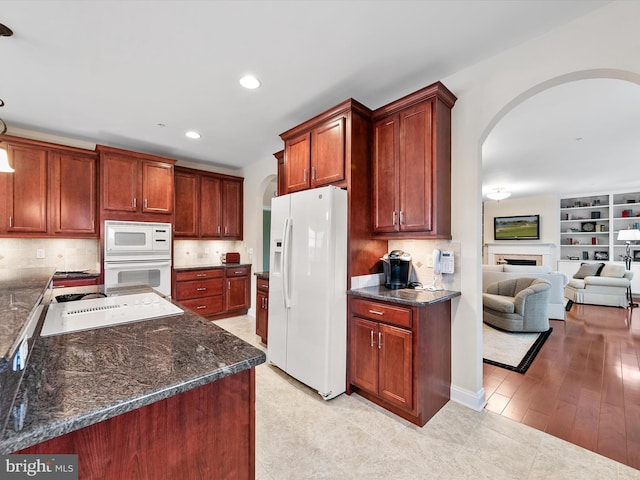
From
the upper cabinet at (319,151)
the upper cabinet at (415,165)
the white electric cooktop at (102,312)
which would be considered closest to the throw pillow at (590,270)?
the upper cabinet at (415,165)

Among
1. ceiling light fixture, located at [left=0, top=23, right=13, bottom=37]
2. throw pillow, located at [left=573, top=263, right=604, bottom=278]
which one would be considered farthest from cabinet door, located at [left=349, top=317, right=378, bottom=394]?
throw pillow, located at [left=573, top=263, right=604, bottom=278]

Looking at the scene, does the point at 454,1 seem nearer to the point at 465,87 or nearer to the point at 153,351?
the point at 465,87

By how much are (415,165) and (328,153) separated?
78 centimetres

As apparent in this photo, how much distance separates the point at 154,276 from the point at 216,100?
8.17ft

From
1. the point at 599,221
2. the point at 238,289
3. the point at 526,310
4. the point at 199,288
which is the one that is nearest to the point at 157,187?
the point at 199,288

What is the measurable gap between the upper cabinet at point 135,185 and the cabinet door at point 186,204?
38cm

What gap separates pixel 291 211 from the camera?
8.75 feet

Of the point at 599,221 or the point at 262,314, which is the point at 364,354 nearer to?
the point at 262,314

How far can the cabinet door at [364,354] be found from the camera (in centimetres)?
224

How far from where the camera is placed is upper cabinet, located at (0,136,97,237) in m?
3.16

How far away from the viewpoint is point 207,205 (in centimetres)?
474

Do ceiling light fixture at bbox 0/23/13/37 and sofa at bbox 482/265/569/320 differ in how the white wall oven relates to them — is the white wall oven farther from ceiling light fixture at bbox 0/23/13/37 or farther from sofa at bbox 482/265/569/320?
sofa at bbox 482/265/569/320

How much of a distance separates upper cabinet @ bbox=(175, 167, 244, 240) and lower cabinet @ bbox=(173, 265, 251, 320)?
66 cm

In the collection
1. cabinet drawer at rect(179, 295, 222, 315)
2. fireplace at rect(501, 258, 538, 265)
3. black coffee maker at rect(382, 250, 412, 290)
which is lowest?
cabinet drawer at rect(179, 295, 222, 315)
